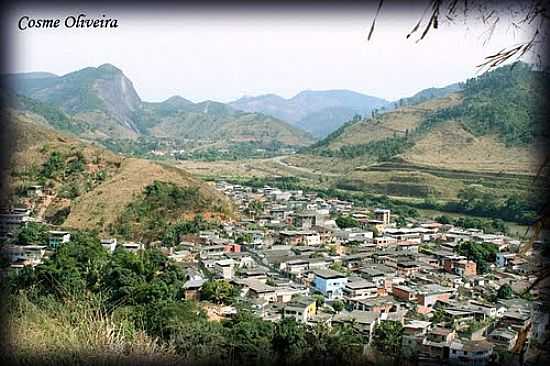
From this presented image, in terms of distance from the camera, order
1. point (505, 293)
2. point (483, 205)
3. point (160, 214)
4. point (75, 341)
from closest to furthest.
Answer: point (75, 341) < point (505, 293) < point (160, 214) < point (483, 205)

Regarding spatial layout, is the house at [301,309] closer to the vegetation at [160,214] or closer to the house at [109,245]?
the house at [109,245]

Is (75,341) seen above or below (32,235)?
above

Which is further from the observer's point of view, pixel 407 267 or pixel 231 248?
pixel 231 248

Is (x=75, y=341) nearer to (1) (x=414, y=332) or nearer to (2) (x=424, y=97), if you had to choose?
(1) (x=414, y=332)

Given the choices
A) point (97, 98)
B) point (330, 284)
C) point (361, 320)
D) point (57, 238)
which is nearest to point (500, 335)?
point (361, 320)

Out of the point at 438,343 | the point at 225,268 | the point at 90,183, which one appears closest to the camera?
the point at 438,343

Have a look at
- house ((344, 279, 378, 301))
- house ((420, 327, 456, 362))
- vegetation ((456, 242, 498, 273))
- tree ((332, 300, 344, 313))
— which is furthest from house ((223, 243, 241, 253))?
house ((420, 327, 456, 362))

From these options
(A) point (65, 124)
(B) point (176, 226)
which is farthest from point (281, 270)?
(A) point (65, 124)
